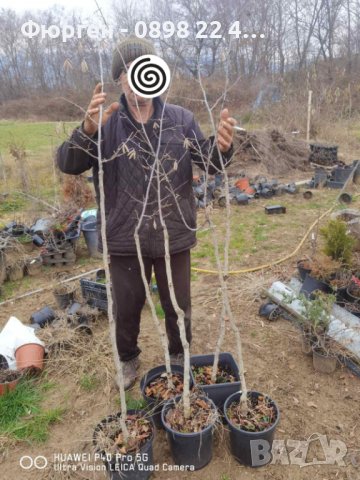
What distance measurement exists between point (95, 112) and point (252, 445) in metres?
1.90

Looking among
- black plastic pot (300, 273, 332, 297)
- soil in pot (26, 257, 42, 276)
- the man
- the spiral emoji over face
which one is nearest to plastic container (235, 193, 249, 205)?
black plastic pot (300, 273, 332, 297)

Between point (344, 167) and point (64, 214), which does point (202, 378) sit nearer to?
point (64, 214)

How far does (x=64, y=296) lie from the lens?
3.80 meters

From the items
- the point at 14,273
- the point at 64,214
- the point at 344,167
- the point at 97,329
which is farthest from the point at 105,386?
the point at 344,167

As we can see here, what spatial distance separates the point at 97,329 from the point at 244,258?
7.38ft

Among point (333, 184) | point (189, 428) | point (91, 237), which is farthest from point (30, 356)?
point (333, 184)

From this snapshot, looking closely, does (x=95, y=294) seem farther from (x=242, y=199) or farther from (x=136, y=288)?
(x=242, y=199)

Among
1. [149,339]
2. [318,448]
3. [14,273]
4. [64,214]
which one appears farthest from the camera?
[64,214]

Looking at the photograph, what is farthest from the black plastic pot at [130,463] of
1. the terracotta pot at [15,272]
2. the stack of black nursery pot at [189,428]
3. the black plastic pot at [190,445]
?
the terracotta pot at [15,272]

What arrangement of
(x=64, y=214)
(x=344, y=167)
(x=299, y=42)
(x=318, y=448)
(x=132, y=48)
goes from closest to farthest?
1. (x=132, y=48)
2. (x=318, y=448)
3. (x=64, y=214)
4. (x=344, y=167)
5. (x=299, y=42)

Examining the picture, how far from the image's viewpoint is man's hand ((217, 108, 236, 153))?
6.29 ft

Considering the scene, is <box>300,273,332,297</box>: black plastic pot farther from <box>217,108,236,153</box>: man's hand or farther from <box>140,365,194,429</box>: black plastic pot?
<box>217,108,236,153</box>: man's hand

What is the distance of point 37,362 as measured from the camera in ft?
9.39

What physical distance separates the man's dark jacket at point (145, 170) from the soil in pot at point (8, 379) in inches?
50.6
